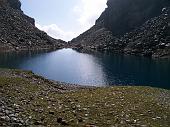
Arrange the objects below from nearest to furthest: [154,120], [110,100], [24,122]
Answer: [24,122] < [154,120] < [110,100]

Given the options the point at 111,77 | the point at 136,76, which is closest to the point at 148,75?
the point at 136,76

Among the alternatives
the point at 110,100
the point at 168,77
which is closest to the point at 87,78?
the point at 168,77

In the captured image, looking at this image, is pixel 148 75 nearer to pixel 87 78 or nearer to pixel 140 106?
pixel 87 78

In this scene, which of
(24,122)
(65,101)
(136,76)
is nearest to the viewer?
(24,122)

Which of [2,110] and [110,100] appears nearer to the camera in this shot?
[2,110]

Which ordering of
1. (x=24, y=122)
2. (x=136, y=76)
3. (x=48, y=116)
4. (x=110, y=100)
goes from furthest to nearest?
(x=136, y=76)
(x=110, y=100)
(x=48, y=116)
(x=24, y=122)

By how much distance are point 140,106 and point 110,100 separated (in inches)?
143

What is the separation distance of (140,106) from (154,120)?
19.8 feet

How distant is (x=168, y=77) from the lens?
13675cm

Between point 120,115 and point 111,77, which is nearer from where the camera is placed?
point 120,115

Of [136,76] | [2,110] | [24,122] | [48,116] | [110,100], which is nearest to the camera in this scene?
[24,122]

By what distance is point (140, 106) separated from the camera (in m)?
35.1

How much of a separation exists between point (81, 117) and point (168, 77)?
11463 cm

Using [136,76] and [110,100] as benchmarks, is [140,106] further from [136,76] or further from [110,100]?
[136,76]
